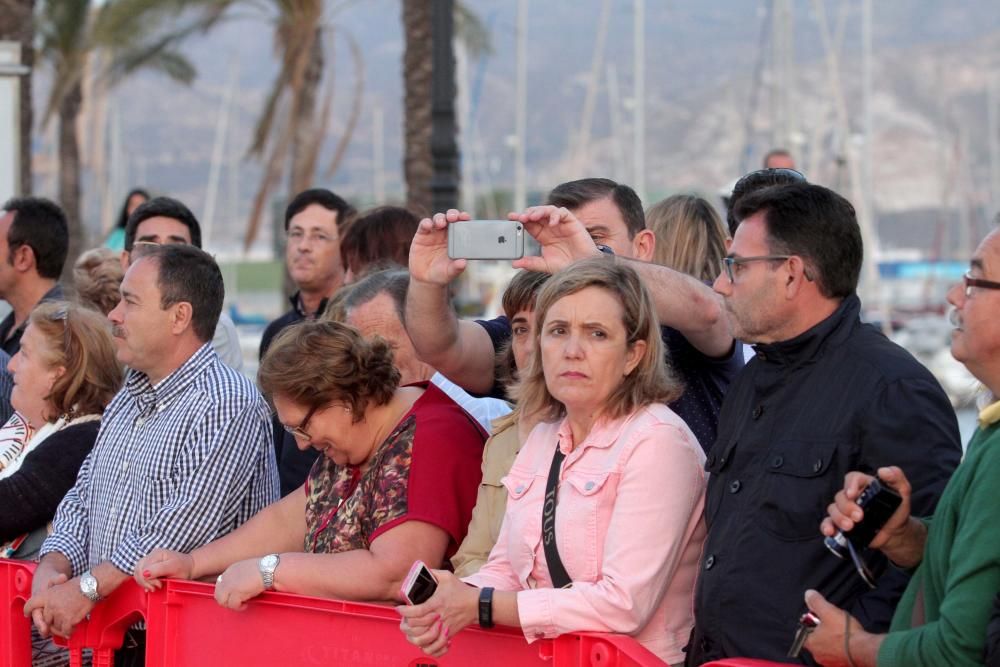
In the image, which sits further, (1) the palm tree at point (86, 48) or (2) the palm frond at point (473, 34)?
(2) the palm frond at point (473, 34)

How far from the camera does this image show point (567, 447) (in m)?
3.99

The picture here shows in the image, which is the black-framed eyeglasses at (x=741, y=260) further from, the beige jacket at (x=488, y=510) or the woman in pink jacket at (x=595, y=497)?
the beige jacket at (x=488, y=510)

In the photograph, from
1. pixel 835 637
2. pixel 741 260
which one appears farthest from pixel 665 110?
pixel 835 637

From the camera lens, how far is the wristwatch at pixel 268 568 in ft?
14.1

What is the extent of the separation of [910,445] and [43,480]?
11.4ft

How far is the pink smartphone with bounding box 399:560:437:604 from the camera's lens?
3635 mm

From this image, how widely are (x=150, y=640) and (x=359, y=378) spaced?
3.48 feet

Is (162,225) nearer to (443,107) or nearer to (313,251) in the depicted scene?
(313,251)

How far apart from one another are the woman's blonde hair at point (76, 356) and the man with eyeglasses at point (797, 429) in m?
2.86

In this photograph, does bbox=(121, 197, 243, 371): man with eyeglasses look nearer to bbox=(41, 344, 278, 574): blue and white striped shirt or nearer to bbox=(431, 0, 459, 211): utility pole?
bbox=(41, 344, 278, 574): blue and white striped shirt

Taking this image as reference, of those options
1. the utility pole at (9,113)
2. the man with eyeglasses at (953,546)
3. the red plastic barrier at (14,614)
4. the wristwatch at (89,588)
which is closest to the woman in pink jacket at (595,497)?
the man with eyeglasses at (953,546)

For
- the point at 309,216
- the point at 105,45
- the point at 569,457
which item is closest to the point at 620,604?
the point at 569,457

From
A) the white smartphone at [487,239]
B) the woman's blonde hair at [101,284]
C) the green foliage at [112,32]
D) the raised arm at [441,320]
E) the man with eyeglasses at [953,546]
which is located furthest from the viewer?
the green foliage at [112,32]

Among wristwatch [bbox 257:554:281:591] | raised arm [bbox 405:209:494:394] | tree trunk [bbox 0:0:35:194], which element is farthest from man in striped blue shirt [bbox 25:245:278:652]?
tree trunk [bbox 0:0:35:194]
